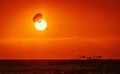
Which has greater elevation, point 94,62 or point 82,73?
point 94,62

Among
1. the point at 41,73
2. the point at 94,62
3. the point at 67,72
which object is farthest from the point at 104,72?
the point at 94,62

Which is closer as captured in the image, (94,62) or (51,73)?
(51,73)

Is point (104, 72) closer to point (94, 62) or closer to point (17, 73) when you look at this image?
point (17, 73)

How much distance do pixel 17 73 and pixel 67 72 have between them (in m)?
4.40

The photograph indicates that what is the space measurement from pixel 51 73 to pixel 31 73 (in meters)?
1.75

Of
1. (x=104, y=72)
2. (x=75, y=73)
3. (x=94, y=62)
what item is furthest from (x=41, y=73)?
(x=94, y=62)

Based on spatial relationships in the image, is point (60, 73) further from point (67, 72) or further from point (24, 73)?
point (24, 73)

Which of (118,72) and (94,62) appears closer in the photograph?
(118,72)

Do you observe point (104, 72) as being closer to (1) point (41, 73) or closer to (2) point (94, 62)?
(1) point (41, 73)

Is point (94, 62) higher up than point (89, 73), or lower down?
higher up

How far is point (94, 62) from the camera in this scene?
173 ft

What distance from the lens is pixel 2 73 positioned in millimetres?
35875

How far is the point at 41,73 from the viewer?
117 ft

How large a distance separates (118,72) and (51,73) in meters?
6.00
